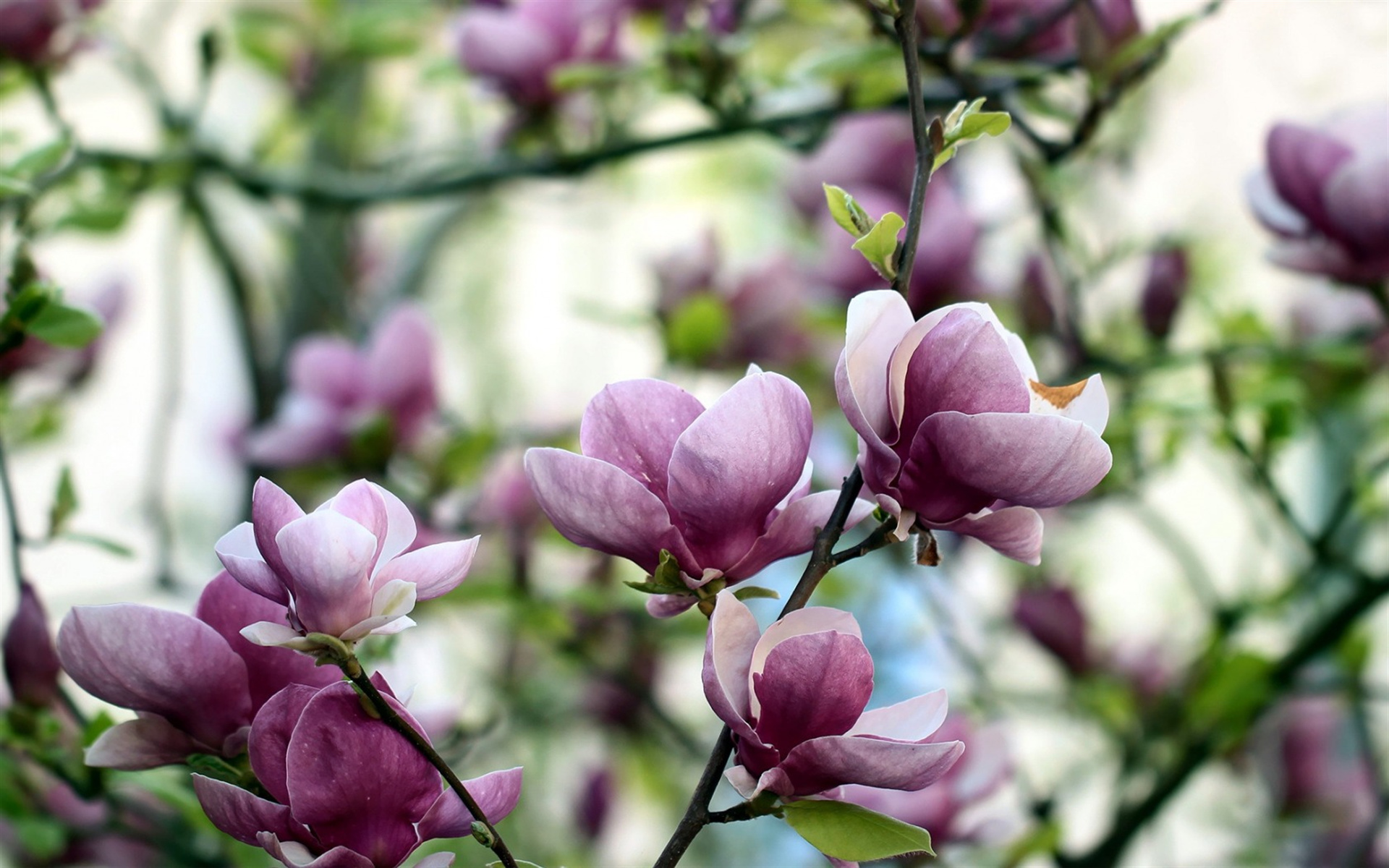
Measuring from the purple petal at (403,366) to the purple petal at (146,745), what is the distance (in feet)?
1.48

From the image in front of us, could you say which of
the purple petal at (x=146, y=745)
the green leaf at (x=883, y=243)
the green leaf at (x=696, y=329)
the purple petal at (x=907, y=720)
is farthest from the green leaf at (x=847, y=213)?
the green leaf at (x=696, y=329)

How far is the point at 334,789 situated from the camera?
0.27m

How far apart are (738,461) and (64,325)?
27 centimetres

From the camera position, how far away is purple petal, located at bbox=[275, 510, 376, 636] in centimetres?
26

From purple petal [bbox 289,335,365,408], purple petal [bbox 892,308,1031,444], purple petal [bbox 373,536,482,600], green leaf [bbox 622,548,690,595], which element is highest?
purple petal [bbox 892,308,1031,444]

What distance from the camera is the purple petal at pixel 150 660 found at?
11.2 inches

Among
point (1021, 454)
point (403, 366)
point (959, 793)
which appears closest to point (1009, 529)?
point (1021, 454)

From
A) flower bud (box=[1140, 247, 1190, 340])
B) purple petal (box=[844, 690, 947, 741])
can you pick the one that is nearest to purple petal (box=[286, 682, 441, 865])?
purple petal (box=[844, 690, 947, 741])

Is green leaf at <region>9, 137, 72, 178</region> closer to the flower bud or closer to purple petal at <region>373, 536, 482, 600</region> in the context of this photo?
purple petal at <region>373, 536, 482, 600</region>

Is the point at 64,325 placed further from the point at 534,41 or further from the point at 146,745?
the point at 534,41

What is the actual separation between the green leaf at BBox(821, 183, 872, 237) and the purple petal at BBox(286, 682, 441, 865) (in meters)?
0.17

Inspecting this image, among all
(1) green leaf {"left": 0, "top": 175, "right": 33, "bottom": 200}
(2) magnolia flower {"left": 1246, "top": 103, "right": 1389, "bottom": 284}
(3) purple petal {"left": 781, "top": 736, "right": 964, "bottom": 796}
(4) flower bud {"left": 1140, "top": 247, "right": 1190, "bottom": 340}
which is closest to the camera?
(3) purple petal {"left": 781, "top": 736, "right": 964, "bottom": 796}

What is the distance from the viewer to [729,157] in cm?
174

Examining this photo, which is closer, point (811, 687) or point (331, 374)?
point (811, 687)
